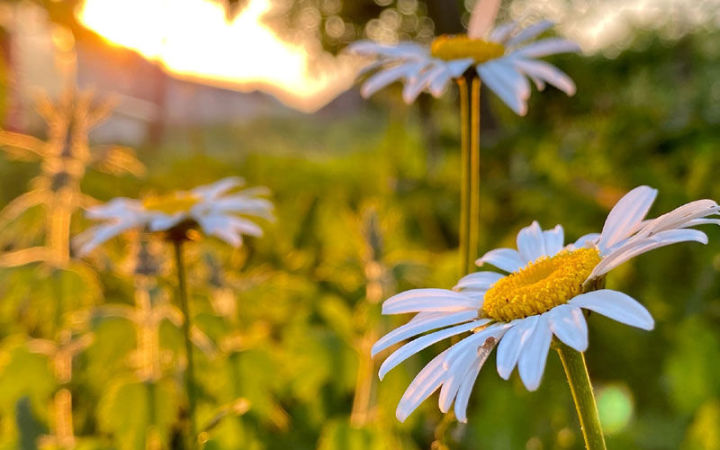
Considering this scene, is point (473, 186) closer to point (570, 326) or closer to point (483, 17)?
point (483, 17)

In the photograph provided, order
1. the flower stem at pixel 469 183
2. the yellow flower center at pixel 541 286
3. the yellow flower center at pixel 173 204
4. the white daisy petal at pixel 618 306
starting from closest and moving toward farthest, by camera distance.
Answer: the white daisy petal at pixel 618 306, the yellow flower center at pixel 541 286, the flower stem at pixel 469 183, the yellow flower center at pixel 173 204

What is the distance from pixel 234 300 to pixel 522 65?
882 millimetres

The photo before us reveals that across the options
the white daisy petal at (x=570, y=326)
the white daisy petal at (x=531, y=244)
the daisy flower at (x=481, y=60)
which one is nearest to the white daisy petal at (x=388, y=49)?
the daisy flower at (x=481, y=60)

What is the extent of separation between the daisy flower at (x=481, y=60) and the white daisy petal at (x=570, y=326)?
444mm

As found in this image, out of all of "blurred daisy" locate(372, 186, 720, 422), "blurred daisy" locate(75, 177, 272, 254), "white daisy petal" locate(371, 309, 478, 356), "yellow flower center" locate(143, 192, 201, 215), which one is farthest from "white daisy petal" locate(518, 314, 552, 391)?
"yellow flower center" locate(143, 192, 201, 215)

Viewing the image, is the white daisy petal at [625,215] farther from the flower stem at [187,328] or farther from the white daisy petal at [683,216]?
the flower stem at [187,328]

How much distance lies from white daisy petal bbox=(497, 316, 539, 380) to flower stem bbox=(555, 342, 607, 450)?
0.04 m

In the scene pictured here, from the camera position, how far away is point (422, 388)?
638 mm

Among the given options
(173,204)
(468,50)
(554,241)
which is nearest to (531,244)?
(554,241)

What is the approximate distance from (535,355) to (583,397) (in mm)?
110

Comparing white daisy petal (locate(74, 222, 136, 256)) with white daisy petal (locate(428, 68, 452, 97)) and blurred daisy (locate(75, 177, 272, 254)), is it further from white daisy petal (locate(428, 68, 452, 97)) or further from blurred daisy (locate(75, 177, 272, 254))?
white daisy petal (locate(428, 68, 452, 97))

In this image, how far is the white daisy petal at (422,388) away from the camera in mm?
623

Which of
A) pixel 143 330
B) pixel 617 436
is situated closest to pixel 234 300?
pixel 143 330

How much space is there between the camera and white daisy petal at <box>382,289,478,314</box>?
2.35ft
